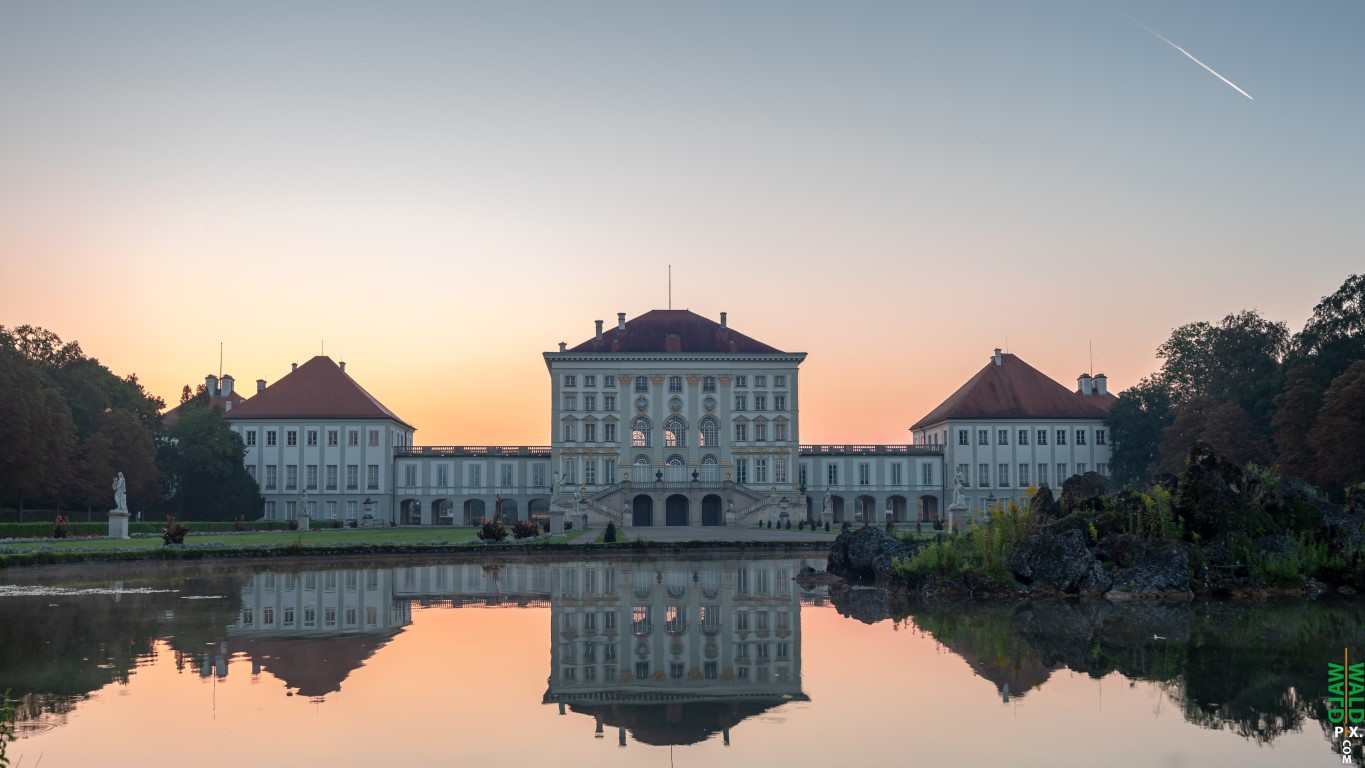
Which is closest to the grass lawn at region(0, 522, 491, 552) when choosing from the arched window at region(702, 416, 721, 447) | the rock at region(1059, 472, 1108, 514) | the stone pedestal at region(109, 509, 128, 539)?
the stone pedestal at region(109, 509, 128, 539)

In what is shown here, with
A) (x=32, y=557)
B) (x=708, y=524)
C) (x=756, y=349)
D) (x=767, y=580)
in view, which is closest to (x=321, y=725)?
(x=767, y=580)

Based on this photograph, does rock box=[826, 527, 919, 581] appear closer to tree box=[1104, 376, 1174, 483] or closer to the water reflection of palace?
the water reflection of palace

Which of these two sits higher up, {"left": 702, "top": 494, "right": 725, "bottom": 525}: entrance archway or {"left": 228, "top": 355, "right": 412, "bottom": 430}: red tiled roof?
{"left": 228, "top": 355, "right": 412, "bottom": 430}: red tiled roof

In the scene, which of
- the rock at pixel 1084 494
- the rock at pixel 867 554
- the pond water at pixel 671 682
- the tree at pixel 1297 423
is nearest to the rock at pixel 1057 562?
the pond water at pixel 671 682

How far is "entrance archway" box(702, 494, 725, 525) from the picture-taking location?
241ft

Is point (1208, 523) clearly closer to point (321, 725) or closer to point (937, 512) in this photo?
point (321, 725)

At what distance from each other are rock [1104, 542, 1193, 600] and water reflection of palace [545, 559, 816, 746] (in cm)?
509

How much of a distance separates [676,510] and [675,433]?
5973 mm

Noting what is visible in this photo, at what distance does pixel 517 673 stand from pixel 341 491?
71.6 metres

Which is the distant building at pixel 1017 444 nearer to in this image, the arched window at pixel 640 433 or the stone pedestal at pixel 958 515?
the arched window at pixel 640 433

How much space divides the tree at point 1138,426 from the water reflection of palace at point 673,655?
60.7 metres

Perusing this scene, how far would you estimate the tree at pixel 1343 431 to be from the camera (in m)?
45.9

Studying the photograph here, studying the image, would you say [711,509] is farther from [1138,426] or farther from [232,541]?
[232,541]

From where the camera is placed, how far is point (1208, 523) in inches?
804
